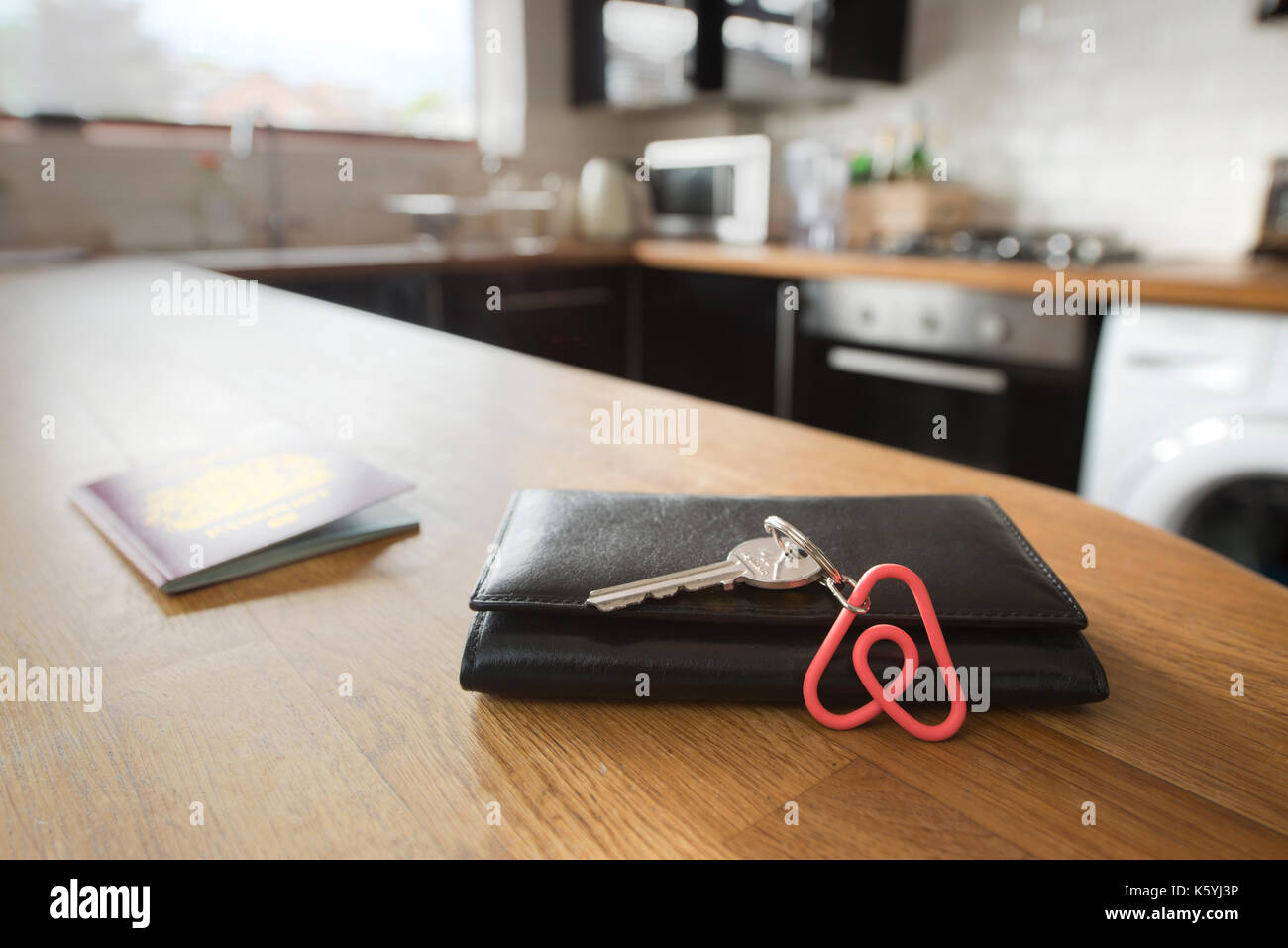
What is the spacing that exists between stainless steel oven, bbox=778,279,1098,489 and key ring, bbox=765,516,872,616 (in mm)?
1711

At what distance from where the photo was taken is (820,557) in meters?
0.43

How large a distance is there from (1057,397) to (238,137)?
2477 mm

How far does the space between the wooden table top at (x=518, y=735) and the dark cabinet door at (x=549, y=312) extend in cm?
189

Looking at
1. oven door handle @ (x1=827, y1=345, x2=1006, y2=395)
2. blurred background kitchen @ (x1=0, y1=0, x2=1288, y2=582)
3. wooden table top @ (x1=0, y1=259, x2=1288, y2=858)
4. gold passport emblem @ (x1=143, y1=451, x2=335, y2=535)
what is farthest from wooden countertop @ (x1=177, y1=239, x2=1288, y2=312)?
gold passport emblem @ (x1=143, y1=451, x2=335, y2=535)

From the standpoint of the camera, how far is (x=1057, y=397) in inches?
77.7

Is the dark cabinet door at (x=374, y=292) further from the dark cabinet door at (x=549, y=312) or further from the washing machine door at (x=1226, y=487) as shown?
the washing machine door at (x=1226, y=487)

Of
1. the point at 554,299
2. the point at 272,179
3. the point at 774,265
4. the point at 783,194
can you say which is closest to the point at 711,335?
the point at 774,265

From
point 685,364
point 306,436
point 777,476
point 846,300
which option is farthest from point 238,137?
point 777,476

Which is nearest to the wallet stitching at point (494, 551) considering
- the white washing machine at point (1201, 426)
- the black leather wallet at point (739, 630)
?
the black leather wallet at point (739, 630)

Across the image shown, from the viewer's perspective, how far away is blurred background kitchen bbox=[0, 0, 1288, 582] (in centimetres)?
183

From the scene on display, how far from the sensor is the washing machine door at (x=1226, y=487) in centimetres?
158

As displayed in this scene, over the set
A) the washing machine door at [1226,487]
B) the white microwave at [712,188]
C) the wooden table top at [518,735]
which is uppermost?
the white microwave at [712,188]

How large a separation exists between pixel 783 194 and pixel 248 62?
1.90 metres
